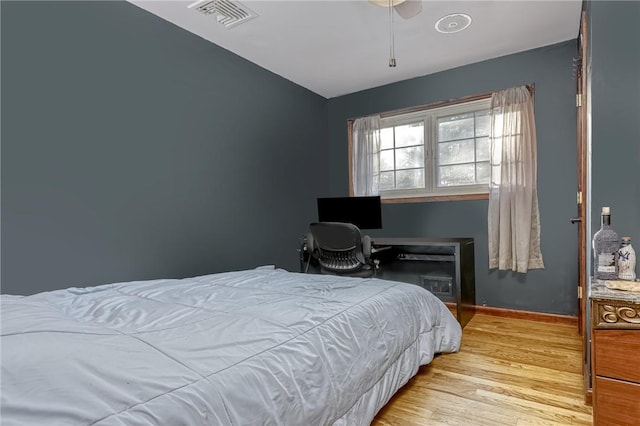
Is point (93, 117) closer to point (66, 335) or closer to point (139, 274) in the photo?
point (139, 274)

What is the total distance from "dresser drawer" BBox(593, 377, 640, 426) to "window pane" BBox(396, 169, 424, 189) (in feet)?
8.73

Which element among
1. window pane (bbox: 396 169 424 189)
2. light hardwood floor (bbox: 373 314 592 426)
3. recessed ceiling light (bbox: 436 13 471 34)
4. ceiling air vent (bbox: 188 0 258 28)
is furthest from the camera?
window pane (bbox: 396 169 424 189)

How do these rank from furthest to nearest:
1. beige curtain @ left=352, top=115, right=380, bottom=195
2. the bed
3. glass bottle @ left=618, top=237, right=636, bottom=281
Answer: beige curtain @ left=352, top=115, right=380, bottom=195
glass bottle @ left=618, top=237, right=636, bottom=281
the bed

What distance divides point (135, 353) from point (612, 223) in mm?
2013

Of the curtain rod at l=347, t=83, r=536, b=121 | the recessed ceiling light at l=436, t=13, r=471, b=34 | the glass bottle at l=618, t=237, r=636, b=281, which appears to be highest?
the recessed ceiling light at l=436, t=13, r=471, b=34

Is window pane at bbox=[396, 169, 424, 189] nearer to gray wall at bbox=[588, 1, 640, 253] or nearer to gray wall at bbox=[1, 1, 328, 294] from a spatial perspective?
gray wall at bbox=[1, 1, 328, 294]

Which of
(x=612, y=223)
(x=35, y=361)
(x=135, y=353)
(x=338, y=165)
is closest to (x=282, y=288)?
(x=135, y=353)

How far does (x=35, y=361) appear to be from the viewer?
73 centimetres

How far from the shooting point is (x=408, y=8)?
2.26m

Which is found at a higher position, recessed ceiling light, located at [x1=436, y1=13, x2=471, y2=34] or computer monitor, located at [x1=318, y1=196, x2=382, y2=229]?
recessed ceiling light, located at [x1=436, y1=13, x2=471, y2=34]

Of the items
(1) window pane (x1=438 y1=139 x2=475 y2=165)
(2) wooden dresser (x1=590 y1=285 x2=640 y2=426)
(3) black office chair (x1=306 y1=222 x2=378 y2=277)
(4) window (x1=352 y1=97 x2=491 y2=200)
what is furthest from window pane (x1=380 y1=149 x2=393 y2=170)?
(2) wooden dresser (x1=590 y1=285 x2=640 y2=426)

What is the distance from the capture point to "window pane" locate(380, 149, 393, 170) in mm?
3979

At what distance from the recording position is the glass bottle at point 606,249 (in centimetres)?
153

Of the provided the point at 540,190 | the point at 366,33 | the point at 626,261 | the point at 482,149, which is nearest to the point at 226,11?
the point at 366,33
